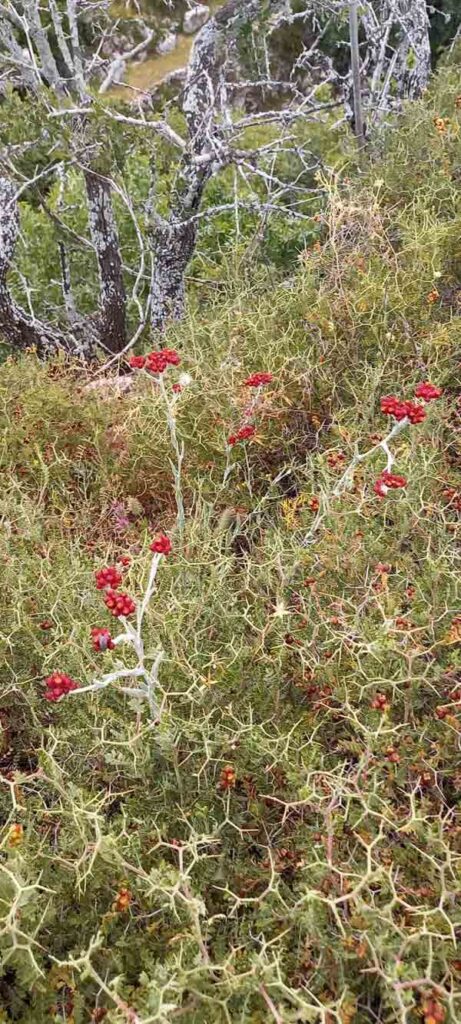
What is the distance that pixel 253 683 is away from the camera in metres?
1.61

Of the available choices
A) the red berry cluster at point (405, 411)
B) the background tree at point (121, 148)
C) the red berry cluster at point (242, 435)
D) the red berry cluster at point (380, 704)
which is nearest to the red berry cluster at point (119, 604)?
the red berry cluster at point (380, 704)

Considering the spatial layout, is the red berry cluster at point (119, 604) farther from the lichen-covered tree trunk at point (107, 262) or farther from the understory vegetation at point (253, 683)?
the lichen-covered tree trunk at point (107, 262)

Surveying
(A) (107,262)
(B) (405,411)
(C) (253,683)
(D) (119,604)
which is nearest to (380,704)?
(C) (253,683)

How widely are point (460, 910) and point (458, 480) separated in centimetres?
125

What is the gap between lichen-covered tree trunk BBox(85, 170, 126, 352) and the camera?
4.06m

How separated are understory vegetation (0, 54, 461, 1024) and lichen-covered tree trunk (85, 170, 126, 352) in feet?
Result: 4.24

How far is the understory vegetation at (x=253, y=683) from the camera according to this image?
113 cm

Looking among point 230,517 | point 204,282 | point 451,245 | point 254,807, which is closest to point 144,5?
point 204,282

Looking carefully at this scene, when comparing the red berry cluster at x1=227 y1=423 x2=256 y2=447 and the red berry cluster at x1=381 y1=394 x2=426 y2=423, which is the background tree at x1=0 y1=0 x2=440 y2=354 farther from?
the red berry cluster at x1=381 y1=394 x2=426 y2=423

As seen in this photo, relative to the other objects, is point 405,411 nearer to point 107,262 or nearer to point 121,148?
point 121,148

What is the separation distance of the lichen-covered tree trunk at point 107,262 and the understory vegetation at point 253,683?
129cm

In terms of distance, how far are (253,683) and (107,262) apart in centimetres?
328

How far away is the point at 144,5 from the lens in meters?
14.4

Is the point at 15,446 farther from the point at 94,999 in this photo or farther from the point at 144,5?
the point at 144,5
